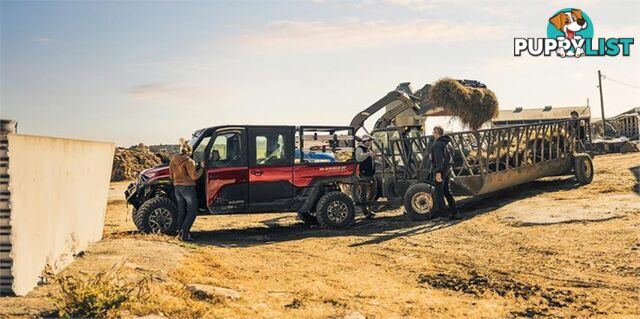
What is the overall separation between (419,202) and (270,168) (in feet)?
10.8

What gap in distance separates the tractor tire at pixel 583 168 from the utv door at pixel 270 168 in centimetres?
795

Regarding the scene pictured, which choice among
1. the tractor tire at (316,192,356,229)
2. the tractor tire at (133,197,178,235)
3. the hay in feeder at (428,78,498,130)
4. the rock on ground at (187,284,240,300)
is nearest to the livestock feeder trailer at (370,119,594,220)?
the tractor tire at (316,192,356,229)

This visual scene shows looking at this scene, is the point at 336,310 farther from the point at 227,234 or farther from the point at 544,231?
the point at 227,234

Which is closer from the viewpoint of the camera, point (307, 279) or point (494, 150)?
point (307, 279)

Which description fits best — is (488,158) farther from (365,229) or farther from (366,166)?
(365,229)

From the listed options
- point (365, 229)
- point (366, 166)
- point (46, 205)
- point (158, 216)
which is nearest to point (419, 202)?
point (365, 229)

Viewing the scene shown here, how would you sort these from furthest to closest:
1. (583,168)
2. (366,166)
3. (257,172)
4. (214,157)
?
(583,168)
(366,166)
(257,172)
(214,157)

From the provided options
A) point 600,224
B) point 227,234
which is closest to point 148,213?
point 227,234

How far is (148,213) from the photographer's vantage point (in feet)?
34.1

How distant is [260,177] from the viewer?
36.7 feet

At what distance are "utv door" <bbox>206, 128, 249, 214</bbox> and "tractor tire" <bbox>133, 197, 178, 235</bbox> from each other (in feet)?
2.43

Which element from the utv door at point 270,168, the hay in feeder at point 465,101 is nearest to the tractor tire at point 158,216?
the utv door at point 270,168

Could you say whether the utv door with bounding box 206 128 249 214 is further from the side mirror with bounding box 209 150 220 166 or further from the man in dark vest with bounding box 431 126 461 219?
the man in dark vest with bounding box 431 126 461 219

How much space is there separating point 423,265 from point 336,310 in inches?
105
